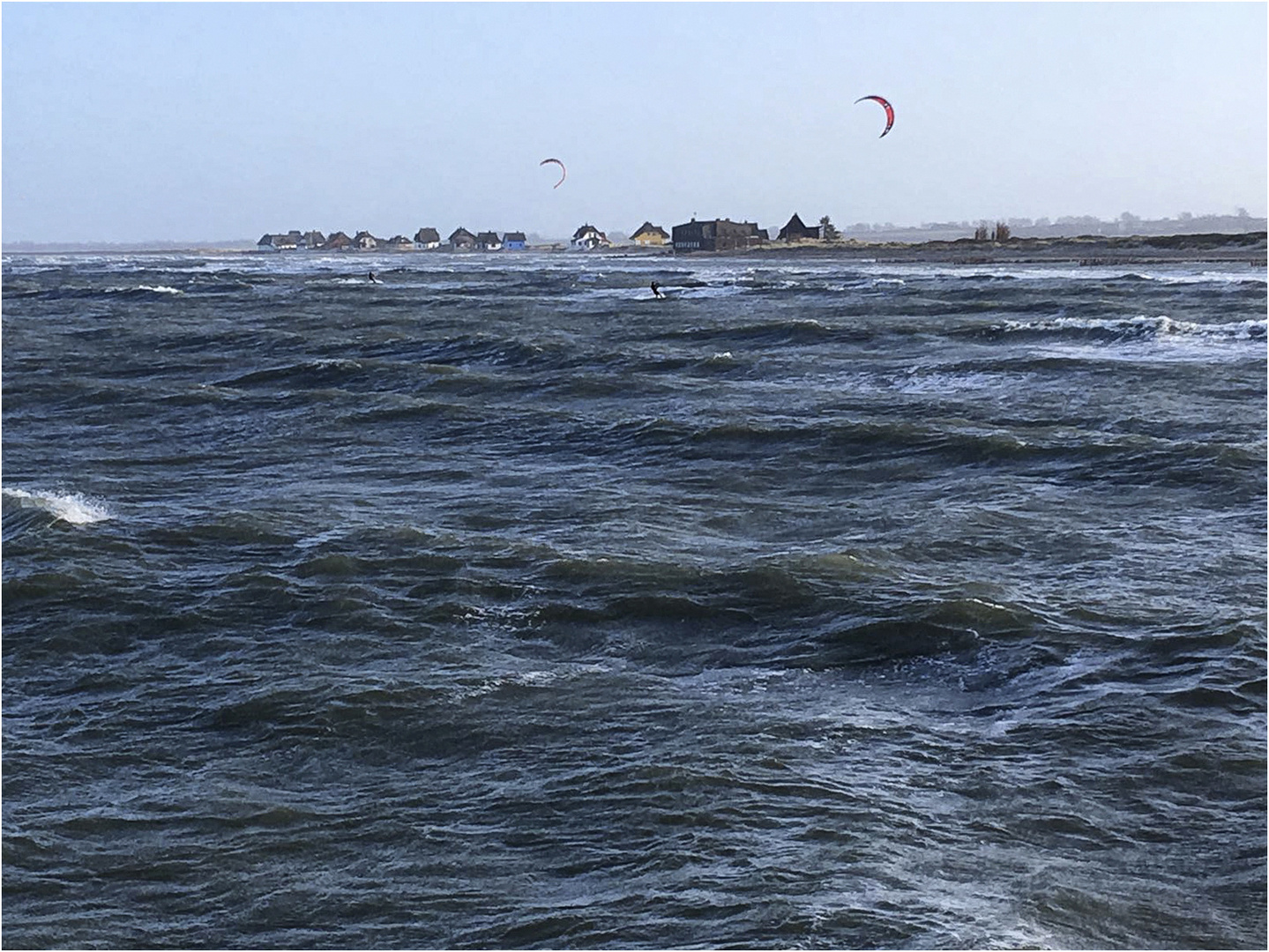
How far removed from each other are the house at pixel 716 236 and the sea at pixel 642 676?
9632 centimetres

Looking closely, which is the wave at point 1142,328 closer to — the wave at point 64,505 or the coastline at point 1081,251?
the wave at point 64,505

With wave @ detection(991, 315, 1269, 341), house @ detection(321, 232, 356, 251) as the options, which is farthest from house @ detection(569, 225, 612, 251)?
wave @ detection(991, 315, 1269, 341)

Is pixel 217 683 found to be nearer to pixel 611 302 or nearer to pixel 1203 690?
pixel 1203 690

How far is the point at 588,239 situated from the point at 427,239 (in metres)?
24.6

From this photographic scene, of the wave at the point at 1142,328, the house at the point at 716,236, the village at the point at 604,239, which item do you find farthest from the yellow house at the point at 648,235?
the wave at the point at 1142,328

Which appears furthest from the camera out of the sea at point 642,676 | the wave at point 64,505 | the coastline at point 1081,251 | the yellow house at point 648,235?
the yellow house at point 648,235

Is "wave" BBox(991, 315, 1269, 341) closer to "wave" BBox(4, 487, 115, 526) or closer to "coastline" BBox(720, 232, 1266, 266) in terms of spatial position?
"wave" BBox(4, 487, 115, 526)

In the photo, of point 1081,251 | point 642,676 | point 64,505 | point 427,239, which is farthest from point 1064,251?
point 427,239

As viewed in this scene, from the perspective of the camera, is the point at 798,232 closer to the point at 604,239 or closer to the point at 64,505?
the point at 604,239

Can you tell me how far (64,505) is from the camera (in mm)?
14719

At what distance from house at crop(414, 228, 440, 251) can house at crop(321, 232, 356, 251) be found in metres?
9.03

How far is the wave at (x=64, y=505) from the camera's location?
1413 cm

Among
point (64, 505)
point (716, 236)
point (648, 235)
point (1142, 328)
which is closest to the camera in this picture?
point (64, 505)

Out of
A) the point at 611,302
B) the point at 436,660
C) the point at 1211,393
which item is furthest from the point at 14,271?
the point at 436,660
